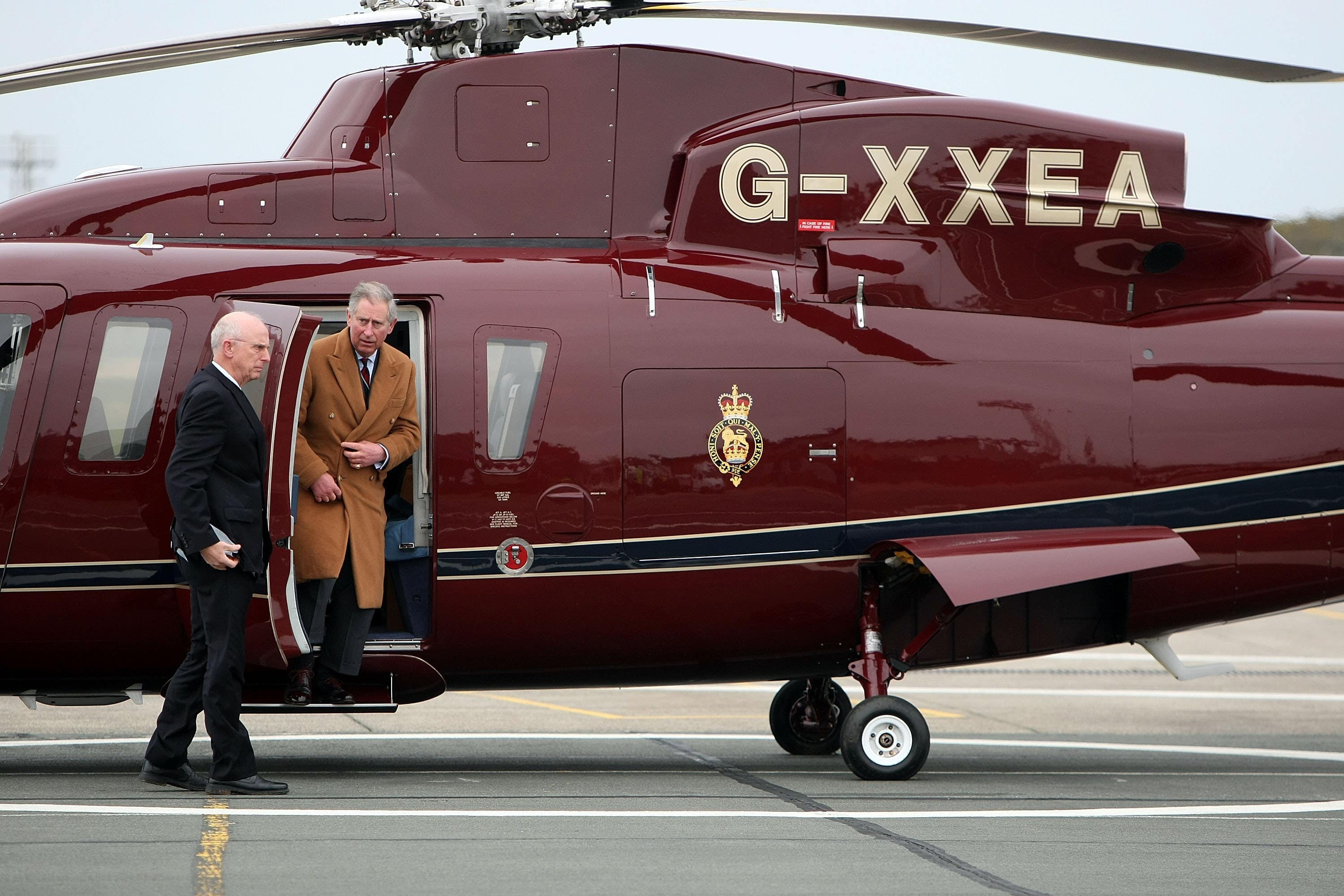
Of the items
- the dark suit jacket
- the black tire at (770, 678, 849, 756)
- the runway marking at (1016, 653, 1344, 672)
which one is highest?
the dark suit jacket

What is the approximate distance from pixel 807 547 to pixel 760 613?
452 mm

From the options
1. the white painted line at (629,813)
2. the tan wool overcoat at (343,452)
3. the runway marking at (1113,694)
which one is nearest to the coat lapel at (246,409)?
the tan wool overcoat at (343,452)

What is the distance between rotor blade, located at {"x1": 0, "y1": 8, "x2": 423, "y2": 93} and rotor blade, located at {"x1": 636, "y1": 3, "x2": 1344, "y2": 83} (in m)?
1.54

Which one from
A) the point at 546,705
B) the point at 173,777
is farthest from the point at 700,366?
the point at 546,705

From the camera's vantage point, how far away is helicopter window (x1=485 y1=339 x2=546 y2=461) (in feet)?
26.9

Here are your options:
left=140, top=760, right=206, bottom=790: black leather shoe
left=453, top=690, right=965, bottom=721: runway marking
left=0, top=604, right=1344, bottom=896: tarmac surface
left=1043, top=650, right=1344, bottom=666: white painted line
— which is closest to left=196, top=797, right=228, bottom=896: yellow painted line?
left=0, top=604, right=1344, bottom=896: tarmac surface

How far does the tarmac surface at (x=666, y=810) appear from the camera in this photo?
5.72 meters

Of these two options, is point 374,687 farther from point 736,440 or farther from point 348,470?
point 736,440

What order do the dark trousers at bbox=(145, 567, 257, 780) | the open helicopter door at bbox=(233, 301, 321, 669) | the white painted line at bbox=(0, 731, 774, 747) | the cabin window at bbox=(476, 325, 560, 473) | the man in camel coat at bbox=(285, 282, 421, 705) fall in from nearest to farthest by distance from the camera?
the dark trousers at bbox=(145, 567, 257, 780), the open helicopter door at bbox=(233, 301, 321, 669), the man in camel coat at bbox=(285, 282, 421, 705), the cabin window at bbox=(476, 325, 560, 473), the white painted line at bbox=(0, 731, 774, 747)

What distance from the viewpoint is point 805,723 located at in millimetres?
9859

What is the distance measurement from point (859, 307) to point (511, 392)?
202 cm

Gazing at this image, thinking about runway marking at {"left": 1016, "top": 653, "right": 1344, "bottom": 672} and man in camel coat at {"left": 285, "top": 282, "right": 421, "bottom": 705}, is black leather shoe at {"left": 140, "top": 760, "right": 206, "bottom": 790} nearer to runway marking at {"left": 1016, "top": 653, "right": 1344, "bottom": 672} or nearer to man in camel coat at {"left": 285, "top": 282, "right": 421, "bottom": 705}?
man in camel coat at {"left": 285, "top": 282, "right": 421, "bottom": 705}

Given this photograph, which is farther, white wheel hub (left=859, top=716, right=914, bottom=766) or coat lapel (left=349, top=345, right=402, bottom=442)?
white wheel hub (left=859, top=716, right=914, bottom=766)

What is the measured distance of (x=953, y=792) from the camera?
8.05 meters
